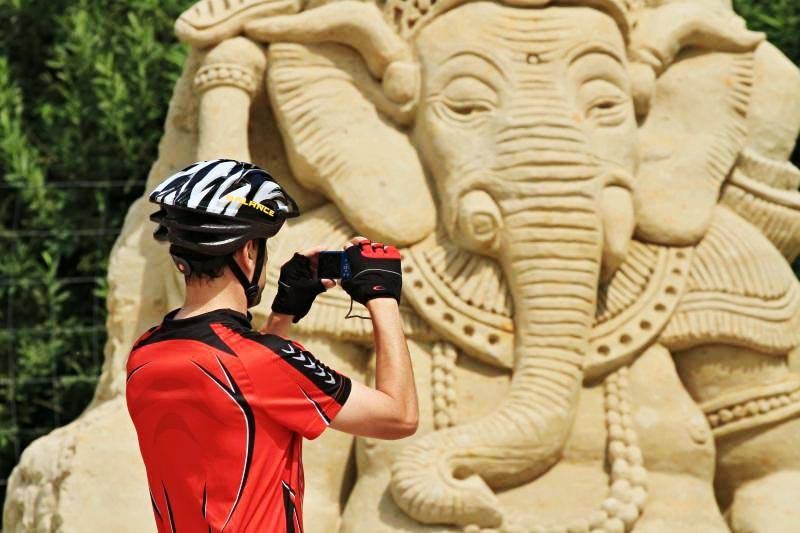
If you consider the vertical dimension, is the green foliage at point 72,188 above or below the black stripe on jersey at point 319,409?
below

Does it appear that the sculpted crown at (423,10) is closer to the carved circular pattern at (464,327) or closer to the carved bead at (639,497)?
the carved circular pattern at (464,327)

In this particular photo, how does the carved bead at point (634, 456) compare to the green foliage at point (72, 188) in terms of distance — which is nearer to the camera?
the carved bead at point (634, 456)

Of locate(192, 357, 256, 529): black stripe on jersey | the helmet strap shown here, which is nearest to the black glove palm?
the helmet strap

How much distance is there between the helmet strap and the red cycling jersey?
0.07 metres

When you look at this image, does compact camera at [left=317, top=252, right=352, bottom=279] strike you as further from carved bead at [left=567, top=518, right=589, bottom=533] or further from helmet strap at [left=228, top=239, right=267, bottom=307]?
carved bead at [left=567, top=518, right=589, bottom=533]

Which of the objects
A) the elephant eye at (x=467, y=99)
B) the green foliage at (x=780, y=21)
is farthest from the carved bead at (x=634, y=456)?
the green foliage at (x=780, y=21)

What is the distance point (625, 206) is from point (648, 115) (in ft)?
1.44

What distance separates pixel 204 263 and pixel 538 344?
1.88 m

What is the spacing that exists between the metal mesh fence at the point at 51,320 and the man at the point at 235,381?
15.4 feet

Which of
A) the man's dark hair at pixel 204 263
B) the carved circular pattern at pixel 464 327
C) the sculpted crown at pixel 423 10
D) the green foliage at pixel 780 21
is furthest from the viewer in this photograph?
the green foliage at pixel 780 21

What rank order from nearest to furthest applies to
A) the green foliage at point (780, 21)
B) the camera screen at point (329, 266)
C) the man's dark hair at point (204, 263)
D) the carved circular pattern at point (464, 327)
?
the man's dark hair at point (204, 263), the camera screen at point (329, 266), the carved circular pattern at point (464, 327), the green foliage at point (780, 21)

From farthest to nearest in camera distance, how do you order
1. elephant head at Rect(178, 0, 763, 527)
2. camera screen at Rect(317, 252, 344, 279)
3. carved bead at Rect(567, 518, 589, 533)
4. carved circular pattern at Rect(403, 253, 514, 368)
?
carved circular pattern at Rect(403, 253, 514, 368) < elephant head at Rect(178, 0, 763, 527) < carved bead at Rect(567, 518, 589, 533) < camera screen at Rect(317, 252, 344, 279)

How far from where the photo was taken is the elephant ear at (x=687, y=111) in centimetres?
560

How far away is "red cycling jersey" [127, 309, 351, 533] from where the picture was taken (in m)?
3.51
